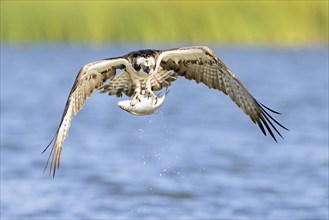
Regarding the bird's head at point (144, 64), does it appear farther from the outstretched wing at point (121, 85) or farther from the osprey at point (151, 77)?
the outstretched wing at point (121, 85)

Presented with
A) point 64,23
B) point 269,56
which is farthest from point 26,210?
point 269,56

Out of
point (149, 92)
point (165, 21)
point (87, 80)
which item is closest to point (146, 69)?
point (149, 92)

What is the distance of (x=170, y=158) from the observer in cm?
1554

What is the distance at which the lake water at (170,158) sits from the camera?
39.5 ft

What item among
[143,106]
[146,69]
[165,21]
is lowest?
[143,106]

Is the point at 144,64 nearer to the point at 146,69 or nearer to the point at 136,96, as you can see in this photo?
the point at 146,69

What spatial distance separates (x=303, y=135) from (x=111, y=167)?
4.54 meters

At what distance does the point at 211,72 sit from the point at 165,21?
786 inches

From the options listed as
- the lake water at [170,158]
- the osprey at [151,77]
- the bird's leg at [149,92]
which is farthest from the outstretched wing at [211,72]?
the lake water at [170,158]

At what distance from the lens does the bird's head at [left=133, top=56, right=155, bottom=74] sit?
8.28m

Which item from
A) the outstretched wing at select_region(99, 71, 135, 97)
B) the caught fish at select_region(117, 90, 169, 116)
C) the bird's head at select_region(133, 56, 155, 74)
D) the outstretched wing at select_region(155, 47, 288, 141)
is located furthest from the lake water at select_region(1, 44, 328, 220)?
the bird's head at select_region(133, 56, 155, 74)

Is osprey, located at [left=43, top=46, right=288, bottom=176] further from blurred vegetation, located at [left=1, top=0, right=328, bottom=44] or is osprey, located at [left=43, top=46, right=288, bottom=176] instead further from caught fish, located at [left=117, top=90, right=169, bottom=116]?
blurred vegetation, located at [left=1, top=0, right=328, bottom=44]

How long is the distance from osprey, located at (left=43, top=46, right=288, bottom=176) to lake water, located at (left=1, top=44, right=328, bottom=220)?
2931mm

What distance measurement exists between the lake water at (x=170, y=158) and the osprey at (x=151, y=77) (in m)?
2.93
